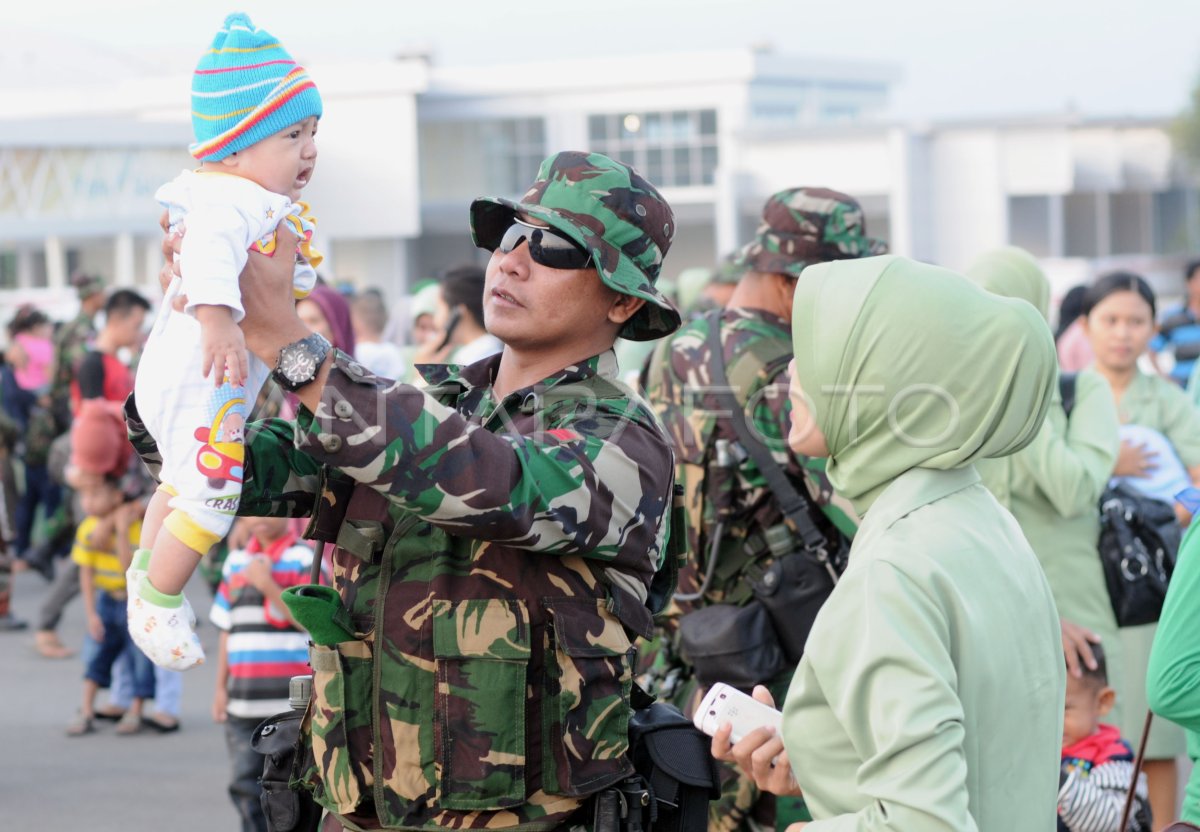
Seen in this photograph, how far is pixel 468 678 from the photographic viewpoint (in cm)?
251

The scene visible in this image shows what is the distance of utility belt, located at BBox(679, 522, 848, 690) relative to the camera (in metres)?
4.21

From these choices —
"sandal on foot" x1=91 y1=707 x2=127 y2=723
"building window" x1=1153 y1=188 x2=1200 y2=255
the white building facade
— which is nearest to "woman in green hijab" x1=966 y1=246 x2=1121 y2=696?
"sandal on foot" x1=91 y1=707 x2=127 y2=723

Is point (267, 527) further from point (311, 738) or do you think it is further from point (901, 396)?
point (901, 396)

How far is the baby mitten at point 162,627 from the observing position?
9.13 ft

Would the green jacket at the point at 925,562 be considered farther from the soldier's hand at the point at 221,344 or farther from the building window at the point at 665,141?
the building window at the point at 665,141

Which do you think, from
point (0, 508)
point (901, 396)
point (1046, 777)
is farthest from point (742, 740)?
point (0, 508)

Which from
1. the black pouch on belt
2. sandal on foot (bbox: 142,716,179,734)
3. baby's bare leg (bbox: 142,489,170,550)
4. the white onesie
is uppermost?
the white onesie

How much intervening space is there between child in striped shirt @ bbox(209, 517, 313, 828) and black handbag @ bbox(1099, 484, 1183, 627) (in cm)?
284

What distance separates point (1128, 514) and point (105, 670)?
5051 mm

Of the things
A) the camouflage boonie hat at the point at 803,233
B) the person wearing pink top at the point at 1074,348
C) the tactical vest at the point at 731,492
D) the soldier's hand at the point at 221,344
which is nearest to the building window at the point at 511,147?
the person wearing pink top at the point at 1074,348

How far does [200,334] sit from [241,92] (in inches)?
19.3

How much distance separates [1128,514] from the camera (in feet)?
17.5

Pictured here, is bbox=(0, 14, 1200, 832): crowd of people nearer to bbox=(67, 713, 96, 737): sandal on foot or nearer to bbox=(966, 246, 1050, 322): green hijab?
bbox=(966, 246, 1050, 322): green hijab

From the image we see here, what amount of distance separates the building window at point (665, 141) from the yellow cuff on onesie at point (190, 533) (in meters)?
44.2
